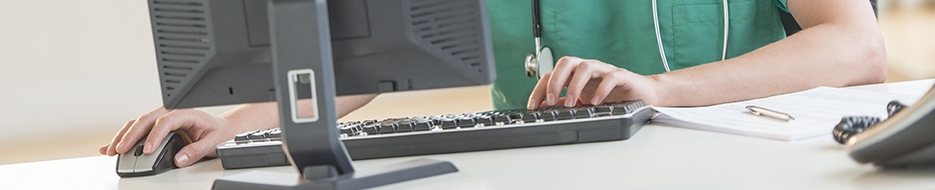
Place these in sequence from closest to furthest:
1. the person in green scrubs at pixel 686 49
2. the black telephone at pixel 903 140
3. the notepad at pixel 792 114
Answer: the black telephone at pixel 903 140, the notepad at pixel 792 114, the person in green scrubs at pixel 686 49

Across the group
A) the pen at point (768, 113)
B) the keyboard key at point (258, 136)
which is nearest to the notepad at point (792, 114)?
the pen at point (768, 113)

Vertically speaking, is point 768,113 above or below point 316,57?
below

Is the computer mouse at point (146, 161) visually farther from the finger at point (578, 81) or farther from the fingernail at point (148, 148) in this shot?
the finger at point (578, 81)

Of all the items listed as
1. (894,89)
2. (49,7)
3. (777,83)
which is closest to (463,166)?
(777,83)

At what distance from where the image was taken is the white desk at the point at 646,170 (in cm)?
46

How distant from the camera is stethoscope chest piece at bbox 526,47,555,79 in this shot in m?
1.17

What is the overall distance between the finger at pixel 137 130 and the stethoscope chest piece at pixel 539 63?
23.9 inches

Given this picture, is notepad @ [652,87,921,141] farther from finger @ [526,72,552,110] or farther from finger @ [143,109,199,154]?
finger @ [143,109,199,154]

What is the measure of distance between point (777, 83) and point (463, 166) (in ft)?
1.91

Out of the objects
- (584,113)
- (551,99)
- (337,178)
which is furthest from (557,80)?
(337,178)

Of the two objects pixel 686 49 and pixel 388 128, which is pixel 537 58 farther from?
pixel 388 128

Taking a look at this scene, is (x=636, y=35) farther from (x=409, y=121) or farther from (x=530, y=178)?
(x=530, y=178)

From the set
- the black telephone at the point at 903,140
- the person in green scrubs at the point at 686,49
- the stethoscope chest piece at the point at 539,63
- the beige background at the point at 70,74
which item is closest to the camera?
the black telephone at the point at 903,140

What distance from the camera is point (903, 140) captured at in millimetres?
405
